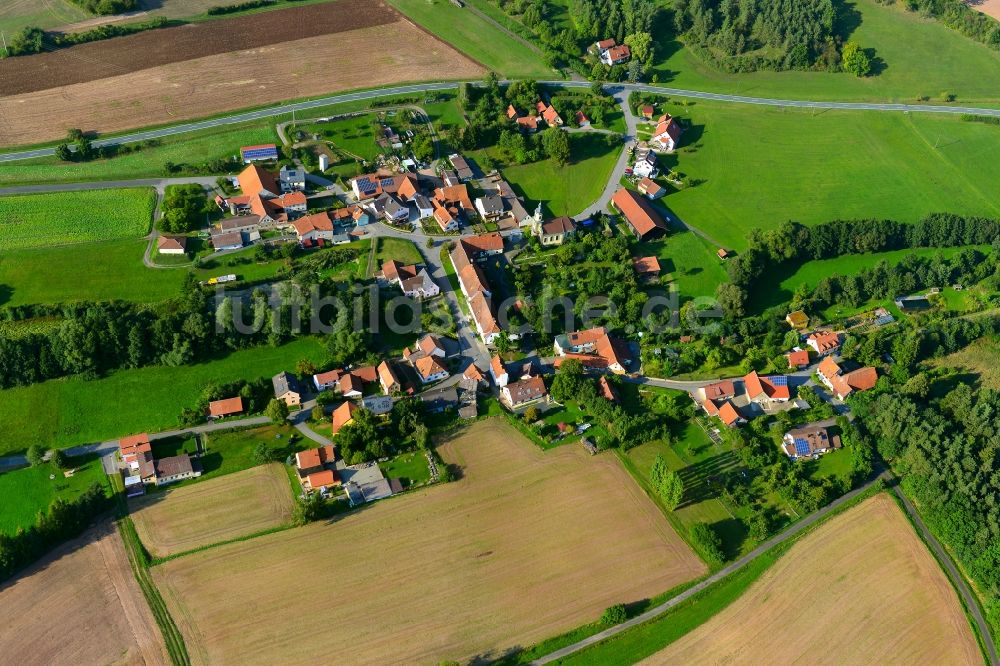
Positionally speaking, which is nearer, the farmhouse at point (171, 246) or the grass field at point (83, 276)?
the grass field at point (83, 276)

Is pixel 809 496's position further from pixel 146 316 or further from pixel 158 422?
pixel 146 316

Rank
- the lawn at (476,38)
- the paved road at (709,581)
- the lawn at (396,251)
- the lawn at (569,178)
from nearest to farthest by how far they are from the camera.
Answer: the paved road at (709,581) < the lawn at (396,251) < the lawn at (569,178) < the lawn at (476,38)

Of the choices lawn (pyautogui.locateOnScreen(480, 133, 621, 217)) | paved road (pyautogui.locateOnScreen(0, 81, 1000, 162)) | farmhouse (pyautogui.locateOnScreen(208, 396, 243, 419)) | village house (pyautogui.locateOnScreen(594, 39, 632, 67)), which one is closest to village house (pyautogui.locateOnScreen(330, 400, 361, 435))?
farmhouse (pyautogui.locateOnScreen(208, 396, 243, 419))

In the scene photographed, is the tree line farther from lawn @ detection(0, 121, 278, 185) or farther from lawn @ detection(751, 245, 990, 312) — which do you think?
lawn @ detection(751, 245, 990, 312)

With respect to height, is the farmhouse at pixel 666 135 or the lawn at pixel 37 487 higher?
the farmhouse at pixel 666 135

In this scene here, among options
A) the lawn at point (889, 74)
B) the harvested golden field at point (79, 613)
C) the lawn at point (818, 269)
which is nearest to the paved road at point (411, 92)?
the lawn at point (889, 74)

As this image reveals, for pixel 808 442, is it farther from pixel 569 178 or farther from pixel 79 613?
pixel 79 613

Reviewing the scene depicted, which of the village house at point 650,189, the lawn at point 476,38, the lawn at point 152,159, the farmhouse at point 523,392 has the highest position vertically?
the lawn at point 476,38

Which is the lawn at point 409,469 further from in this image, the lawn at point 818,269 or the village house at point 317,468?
the lawn at point 818,269
